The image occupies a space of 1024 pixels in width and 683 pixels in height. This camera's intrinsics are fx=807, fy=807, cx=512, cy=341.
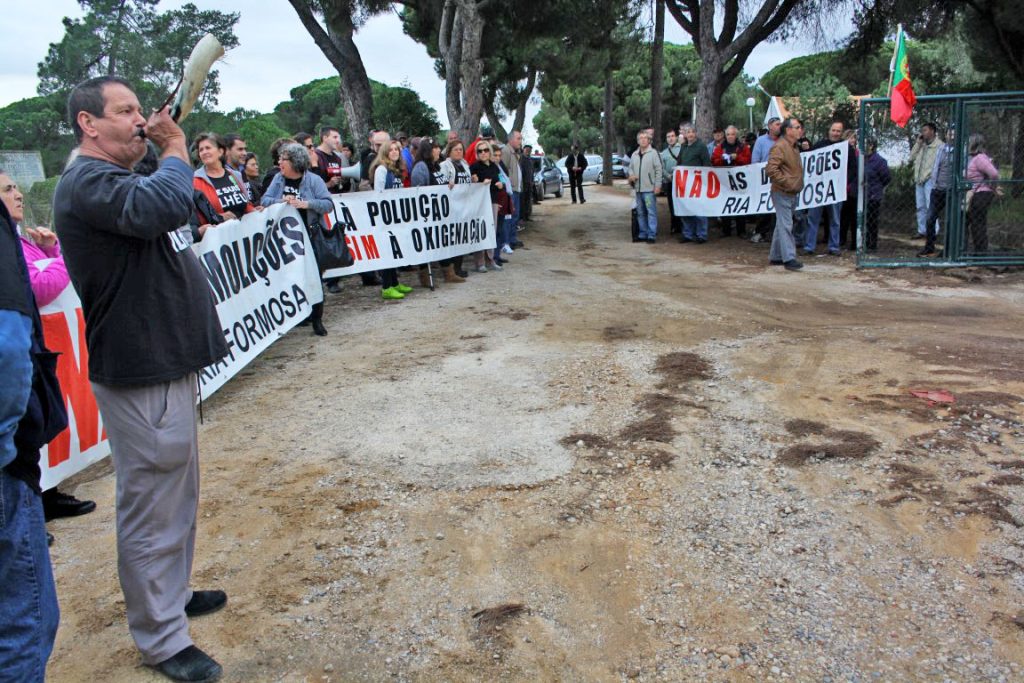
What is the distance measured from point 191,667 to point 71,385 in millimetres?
2423

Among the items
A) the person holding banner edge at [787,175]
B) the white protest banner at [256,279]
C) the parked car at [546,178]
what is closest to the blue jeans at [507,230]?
the person holding banner edge at [787,175]

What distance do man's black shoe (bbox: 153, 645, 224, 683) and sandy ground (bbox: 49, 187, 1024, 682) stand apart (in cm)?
8

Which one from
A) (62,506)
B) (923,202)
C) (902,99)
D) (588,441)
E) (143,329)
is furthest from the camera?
(923,202)

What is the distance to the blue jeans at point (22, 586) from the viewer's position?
2029 mm

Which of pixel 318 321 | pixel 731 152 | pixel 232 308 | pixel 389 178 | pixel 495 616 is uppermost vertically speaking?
pixel 731 152

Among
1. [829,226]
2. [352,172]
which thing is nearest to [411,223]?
[352,172]

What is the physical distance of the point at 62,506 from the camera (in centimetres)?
442

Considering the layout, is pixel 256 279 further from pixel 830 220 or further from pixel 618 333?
pixel 830 220

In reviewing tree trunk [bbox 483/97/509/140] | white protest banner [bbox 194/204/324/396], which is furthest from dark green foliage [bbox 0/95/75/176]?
white protest banner [bbox 194/204/324/396]

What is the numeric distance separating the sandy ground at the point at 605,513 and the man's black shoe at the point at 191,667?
3.2 inches

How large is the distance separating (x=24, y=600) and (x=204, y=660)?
1.05 metres

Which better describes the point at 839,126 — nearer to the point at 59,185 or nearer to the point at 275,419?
the point at 275,419

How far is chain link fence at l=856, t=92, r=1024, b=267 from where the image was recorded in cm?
1021

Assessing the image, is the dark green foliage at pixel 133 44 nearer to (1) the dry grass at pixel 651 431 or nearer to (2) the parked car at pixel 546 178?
(2) the parked car at pixel 546 178
